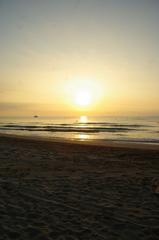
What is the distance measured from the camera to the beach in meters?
4.43

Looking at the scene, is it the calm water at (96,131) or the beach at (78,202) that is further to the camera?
the calm water at (96,131)

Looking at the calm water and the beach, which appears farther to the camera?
the calm water

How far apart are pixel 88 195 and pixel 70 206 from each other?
96 cm

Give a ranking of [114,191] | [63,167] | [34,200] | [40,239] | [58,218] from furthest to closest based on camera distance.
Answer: [63,167] < [114,191] < [34,200] < [58,218] < [40,239]

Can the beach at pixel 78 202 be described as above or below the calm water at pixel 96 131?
below

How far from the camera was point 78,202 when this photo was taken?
592 cm

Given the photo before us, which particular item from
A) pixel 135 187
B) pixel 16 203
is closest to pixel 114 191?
pixel 135 187

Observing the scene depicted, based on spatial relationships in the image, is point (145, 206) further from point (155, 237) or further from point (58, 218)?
point (58, 218)

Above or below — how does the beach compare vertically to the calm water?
below

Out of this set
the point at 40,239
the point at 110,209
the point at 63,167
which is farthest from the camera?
the point at 63,167

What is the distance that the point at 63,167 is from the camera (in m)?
10.2

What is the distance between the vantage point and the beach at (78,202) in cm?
443

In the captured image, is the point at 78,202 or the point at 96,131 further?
the point at 96,131

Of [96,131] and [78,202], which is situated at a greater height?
[96,131]
